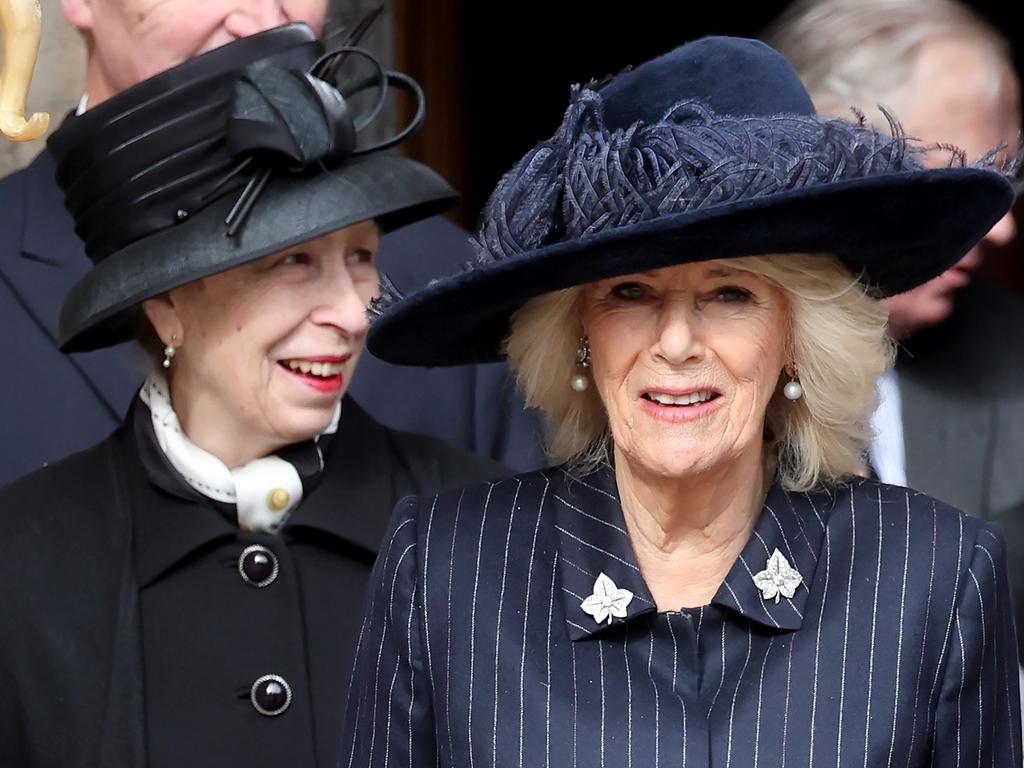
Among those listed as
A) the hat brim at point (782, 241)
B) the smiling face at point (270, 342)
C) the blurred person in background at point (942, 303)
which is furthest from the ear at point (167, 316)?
the blurred person in background at point (942, 303)

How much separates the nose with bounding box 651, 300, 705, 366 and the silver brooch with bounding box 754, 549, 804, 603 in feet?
1.05

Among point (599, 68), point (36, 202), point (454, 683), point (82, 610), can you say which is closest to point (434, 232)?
point (36, 202)

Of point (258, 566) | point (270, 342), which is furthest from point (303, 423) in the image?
point (258, 566)

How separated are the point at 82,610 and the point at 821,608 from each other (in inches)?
48.3

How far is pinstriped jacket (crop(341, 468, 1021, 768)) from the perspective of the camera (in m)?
2.67

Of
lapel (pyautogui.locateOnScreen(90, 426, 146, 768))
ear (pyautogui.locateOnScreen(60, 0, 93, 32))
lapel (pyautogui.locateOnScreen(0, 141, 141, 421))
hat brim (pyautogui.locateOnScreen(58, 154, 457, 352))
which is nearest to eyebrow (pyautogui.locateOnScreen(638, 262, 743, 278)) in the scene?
hat brim (pyautogui.locateOnScreen(58, 154, 457, 352))

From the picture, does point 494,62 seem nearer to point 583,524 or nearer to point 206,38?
point 206,38

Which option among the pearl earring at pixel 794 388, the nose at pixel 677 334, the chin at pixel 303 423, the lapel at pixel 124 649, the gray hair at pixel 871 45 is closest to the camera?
the nose at pixel 677 334

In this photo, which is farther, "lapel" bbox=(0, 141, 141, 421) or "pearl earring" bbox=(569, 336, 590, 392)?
"lapel" bbox=(0, 141, 141, 421)

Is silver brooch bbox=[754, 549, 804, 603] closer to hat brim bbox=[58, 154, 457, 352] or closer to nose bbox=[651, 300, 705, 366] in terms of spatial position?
nose bbox=[651, 300, 705, 366]

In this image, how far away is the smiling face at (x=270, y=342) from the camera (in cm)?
329

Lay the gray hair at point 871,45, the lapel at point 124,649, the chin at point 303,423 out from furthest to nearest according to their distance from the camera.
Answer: the gray hair at point 871,45, the chin at point 303,423, the lapel at point 124,649

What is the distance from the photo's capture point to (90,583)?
129 inches

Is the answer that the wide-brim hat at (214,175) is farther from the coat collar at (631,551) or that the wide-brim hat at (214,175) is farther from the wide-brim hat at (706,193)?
the coat collar at (631,551)
